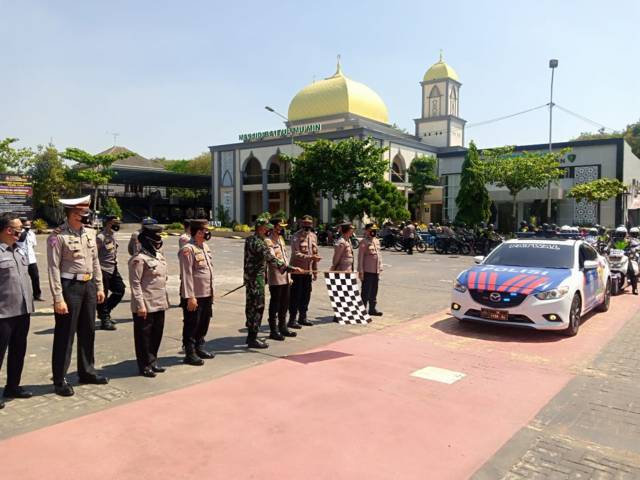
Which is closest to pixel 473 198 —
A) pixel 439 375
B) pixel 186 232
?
pixel 186 232

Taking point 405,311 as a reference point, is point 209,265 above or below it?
above

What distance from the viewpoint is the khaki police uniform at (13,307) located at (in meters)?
4.58

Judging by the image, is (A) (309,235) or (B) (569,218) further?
(B) (569,218)

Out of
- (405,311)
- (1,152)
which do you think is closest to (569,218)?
(405,311)

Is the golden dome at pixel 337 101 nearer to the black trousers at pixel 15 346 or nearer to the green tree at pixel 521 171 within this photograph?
the green tree at pixel 521 171

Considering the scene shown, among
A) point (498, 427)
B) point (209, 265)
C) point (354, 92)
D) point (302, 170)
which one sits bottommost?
point (498, 427)

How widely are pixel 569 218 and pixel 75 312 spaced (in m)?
36.8

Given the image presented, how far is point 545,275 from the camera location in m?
7.71

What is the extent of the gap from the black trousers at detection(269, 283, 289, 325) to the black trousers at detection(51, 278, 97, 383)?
8.13ft

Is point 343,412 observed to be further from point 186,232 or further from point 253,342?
point 186,232

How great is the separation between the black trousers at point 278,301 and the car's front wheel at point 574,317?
409 centimetres

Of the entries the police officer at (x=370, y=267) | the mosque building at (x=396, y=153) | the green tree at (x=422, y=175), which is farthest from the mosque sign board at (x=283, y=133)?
the police officer at (x=370, y=267)

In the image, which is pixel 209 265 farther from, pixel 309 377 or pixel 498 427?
pixel 498 427

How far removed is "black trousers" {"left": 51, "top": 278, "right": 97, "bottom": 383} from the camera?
4977 millimetres
